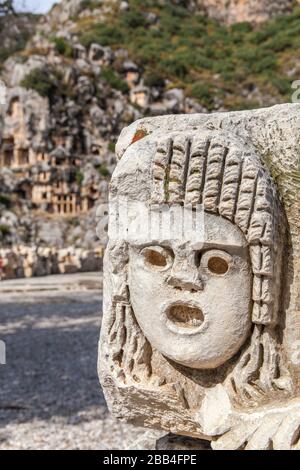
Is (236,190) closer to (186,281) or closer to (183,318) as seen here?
(186,281)

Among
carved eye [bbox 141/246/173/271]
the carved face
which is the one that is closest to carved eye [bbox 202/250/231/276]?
the carved face

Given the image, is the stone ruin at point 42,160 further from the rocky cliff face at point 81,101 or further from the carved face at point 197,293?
the carved face at point 197,293

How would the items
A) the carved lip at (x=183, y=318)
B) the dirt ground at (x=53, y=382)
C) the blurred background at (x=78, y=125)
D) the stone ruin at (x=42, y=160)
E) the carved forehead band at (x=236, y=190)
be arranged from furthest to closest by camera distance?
the stone ruin at (x=42, y=160)
the blurred background at (x=78, y=125)
the dirt ground at (x=53, y=382)
the carved lip at (x=183, y=318)
the carved forehead band at (x=236, y=190)

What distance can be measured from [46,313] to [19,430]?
5.44 meters

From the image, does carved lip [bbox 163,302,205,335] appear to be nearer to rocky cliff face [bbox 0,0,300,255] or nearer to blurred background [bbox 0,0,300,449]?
blurred background [bbox 0,0,300,449]

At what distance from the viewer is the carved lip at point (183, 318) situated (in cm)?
175

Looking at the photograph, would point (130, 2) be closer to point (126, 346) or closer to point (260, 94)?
point (260, 94)

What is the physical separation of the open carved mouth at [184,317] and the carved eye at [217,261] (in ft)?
0.48

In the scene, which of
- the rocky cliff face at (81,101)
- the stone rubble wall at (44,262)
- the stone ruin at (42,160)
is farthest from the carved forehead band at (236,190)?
the stone ruin at (42,160)

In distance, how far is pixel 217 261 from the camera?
5.68ft

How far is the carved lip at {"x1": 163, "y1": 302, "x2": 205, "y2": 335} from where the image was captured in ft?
5.75

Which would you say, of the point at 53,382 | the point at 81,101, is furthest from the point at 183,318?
the point at 81,101

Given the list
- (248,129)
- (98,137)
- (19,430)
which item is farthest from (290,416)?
(98,137)

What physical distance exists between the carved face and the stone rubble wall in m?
12.8
